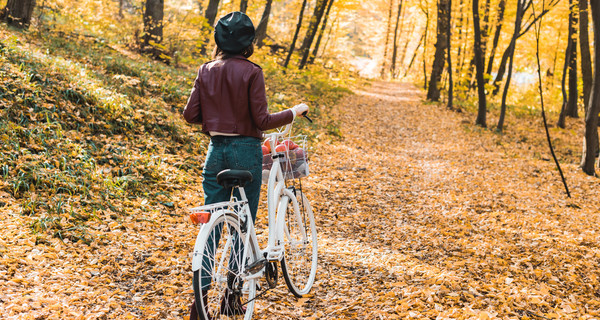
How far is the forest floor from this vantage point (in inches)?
149

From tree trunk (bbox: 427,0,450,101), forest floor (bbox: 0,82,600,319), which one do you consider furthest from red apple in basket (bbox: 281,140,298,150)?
tree trunk (bbox: 427,0,450,101)

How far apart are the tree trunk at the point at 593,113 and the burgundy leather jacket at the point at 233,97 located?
28.0 feet

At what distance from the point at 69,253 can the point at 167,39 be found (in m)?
9.71

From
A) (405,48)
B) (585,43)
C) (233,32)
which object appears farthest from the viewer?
(405,48)

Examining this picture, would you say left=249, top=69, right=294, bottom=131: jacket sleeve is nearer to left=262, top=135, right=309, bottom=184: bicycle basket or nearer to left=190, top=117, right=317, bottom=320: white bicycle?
left=190, top=117, right=317, bottom=320: white bicycle

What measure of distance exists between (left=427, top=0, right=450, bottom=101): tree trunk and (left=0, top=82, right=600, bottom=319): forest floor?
11139mm

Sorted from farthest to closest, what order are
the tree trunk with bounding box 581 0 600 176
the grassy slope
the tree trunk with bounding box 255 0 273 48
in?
the tree trunk with bounding box 255 0 273 48 < the tree trunk with bounding box 581 0 600 176 < the grassy slope

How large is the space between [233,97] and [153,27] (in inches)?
392

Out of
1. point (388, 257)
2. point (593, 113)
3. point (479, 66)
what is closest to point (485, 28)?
point (479, 66)

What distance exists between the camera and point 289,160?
11.6 feet

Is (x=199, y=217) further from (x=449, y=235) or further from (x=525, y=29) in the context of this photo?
(x=525, y=29)

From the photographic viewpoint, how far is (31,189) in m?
5.00

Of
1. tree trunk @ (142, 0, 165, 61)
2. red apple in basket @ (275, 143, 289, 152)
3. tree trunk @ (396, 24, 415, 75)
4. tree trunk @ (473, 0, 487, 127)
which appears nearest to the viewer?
red apple in basket @ (275, 143, 289, 152)

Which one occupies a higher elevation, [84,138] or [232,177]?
[232,177]
